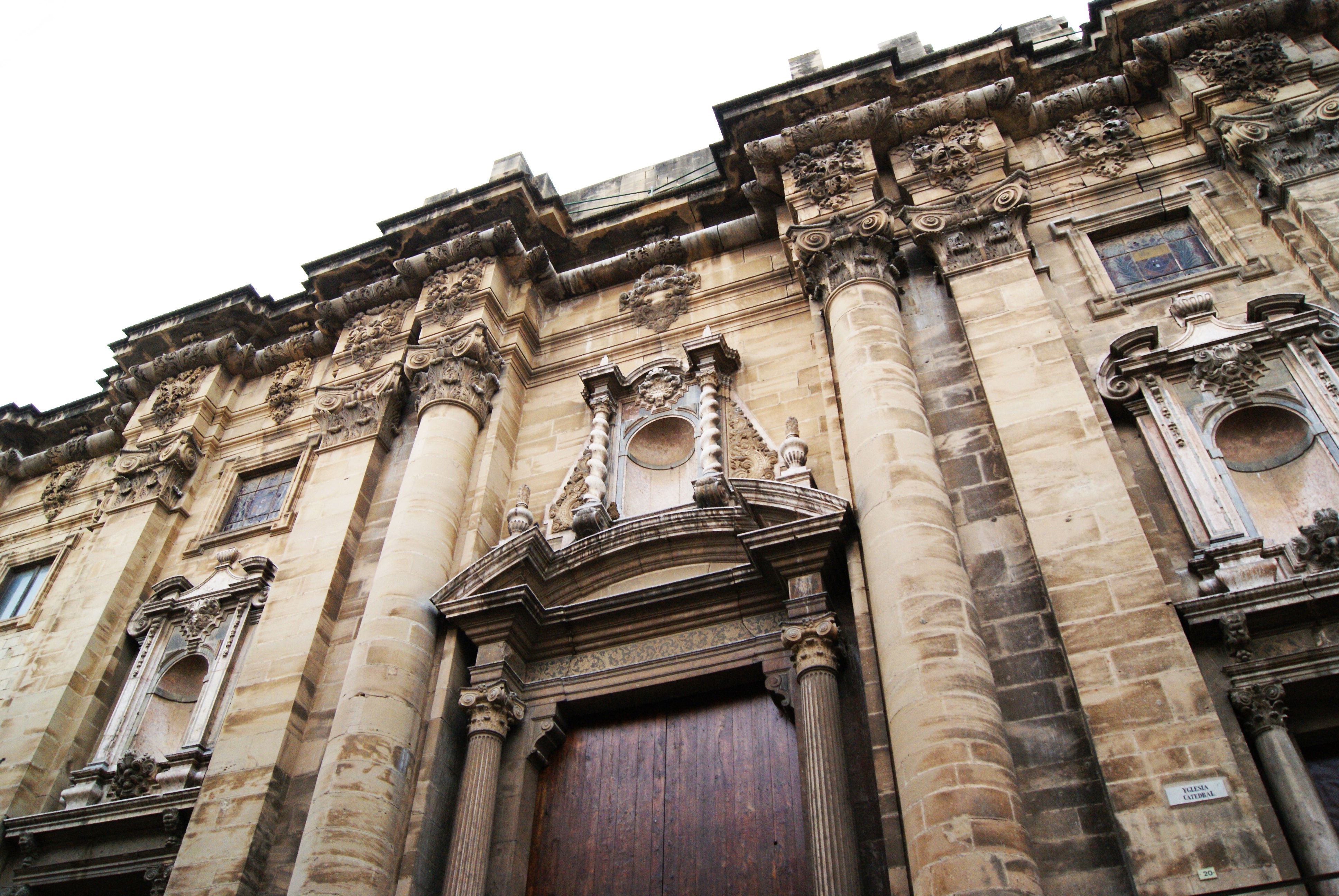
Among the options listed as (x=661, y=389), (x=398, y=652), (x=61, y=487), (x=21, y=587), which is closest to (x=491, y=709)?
(x=398, y=652)

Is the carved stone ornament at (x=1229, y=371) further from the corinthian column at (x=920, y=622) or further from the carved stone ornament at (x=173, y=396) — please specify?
the carved stone ornament at (x=173, y=396)

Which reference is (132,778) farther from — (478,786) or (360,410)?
(360,410)

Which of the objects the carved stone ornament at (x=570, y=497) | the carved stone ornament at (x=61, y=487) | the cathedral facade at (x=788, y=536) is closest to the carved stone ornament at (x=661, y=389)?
the cathedral facade at (x=788, y=536)

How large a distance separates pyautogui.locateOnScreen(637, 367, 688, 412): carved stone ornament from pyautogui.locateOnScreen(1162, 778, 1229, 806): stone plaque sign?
22.5 feet

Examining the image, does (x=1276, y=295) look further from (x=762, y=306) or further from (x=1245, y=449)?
(x=762, y=306)

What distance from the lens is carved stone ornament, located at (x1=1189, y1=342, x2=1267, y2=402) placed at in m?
8.53

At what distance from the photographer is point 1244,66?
11.1m

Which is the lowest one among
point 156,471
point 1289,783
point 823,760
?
point 1289,783

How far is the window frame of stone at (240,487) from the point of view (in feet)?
40.8

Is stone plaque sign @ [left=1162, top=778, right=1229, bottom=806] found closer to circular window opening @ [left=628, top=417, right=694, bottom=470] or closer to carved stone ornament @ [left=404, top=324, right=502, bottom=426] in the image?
circular window opening @ [left=628, top=417, right=694, bottom=470]

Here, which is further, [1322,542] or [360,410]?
[360,410]

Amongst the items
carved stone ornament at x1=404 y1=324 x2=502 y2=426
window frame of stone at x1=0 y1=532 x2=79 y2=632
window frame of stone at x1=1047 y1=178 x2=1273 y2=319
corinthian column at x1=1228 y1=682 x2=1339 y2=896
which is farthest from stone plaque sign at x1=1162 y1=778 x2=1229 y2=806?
window frame of stone at x1=0 y1=532 x2=79 y2=632

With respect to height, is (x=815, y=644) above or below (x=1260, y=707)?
above

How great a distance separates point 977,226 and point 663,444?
4.23 metres
